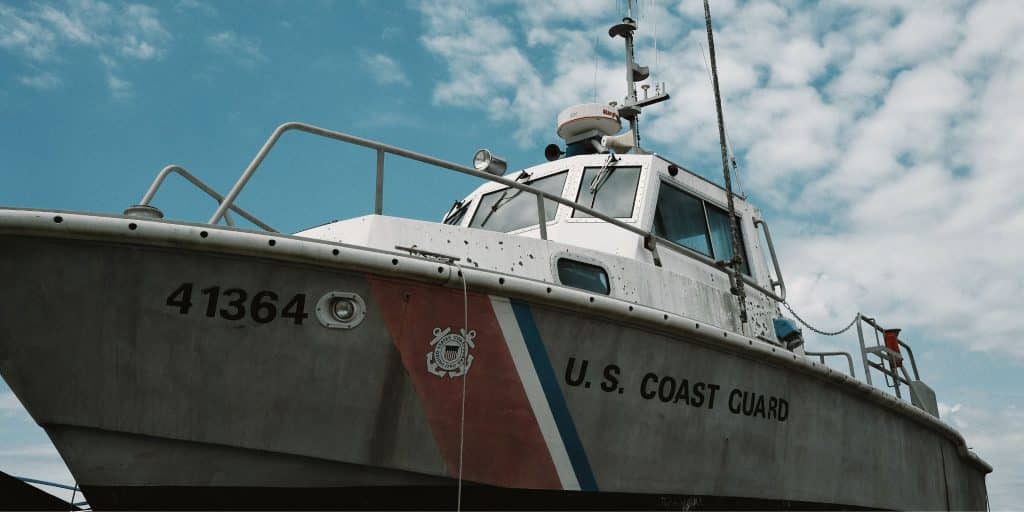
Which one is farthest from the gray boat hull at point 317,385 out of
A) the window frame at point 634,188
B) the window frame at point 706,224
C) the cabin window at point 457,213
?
the cabin window at point 457,213

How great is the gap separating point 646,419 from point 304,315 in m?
2.00

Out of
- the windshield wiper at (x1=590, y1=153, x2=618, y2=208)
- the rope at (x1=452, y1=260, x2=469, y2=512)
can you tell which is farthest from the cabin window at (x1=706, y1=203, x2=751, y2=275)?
the rope at (x1=452, y1=260, x2=469, y2=512)

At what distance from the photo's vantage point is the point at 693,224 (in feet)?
20.0

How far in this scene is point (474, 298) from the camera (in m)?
3.86

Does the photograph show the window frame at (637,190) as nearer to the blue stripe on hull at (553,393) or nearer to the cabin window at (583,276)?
the cabin window at (583,276)

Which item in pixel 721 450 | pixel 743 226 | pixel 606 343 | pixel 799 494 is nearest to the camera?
pixel 606 343

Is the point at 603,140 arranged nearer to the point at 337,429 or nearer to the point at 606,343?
the point at 606,343

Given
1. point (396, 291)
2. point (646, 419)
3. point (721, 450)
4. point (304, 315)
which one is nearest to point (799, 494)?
point (721, 450)

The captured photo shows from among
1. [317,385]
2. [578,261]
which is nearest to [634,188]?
[578,261]

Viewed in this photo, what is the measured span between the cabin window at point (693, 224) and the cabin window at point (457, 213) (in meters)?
1.65

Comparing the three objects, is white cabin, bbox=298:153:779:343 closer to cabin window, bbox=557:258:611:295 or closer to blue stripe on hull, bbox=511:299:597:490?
cabin window, bbox=557:258:611:295

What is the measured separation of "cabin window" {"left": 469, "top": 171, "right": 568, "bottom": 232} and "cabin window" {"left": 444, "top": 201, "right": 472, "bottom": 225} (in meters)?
0.25

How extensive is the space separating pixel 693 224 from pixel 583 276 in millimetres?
1766

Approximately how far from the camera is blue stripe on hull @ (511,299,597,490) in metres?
3.93
